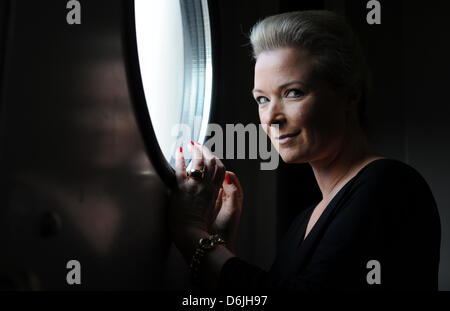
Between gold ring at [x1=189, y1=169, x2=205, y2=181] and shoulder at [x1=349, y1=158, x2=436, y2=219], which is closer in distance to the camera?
shoulder at [x1=349, y1=158, x2=436, y2=219]

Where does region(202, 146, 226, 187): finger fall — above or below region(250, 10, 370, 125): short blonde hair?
below

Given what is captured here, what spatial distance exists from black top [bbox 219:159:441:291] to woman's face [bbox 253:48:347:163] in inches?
4.8

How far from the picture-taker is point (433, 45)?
2234mm

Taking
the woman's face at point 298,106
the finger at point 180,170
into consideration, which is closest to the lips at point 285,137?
the woman's face at point 298,106

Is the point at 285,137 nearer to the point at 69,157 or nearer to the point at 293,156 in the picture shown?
the point at 293,156

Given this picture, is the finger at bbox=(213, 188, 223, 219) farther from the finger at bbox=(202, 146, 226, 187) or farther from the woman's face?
the woman's face

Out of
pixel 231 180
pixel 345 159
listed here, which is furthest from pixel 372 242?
pixel 231 180

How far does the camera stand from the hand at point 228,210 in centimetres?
111

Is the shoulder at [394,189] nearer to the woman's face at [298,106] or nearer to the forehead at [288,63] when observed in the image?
the woman's face at [298,106]

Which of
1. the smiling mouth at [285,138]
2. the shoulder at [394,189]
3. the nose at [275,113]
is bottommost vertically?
the shoulder at [394,189]

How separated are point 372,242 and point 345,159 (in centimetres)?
26

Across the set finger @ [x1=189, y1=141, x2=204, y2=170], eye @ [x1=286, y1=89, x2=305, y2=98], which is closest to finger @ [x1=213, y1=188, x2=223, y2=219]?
finger @ [x1=189, y1=141, x2=204, y2=170]

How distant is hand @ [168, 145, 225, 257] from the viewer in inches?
35.7
